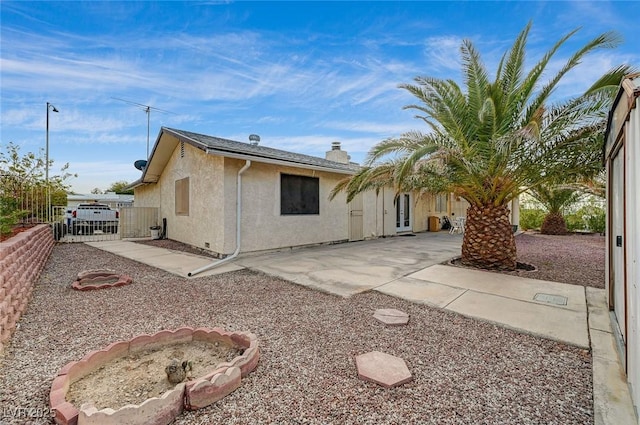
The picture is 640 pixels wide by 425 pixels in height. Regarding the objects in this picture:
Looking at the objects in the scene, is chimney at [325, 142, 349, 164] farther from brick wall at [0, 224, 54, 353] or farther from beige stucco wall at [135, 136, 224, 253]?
brick wall at [0, 224, 54, 353]

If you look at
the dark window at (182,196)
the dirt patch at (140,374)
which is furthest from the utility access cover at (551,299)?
the dark window at (182,196)

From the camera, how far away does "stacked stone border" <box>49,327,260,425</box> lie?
194cm

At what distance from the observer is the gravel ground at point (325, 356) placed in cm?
222

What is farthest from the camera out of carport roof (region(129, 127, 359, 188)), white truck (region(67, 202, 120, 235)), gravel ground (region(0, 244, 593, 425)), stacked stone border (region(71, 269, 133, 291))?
white truck (region(67, 202, 120, 235))

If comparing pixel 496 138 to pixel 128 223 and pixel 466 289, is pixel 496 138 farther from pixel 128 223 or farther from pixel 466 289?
pixel 128 223

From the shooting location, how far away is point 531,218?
17.8 m

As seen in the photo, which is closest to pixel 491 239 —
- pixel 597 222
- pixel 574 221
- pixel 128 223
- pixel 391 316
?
pixel 391 316

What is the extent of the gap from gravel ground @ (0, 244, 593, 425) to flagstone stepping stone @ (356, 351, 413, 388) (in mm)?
73

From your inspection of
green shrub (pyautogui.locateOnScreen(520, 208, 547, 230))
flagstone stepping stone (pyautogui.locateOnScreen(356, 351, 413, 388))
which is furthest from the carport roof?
green shrub (pyautogui.locateOnScreen(520, 208, 547, 230))

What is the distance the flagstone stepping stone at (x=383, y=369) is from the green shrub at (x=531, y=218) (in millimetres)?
19169

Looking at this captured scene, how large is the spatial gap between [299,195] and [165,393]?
8.50 meters

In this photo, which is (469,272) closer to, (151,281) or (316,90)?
(151,281)

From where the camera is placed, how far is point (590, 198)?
15398mm

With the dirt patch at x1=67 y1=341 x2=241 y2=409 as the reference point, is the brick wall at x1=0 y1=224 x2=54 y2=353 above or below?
above
